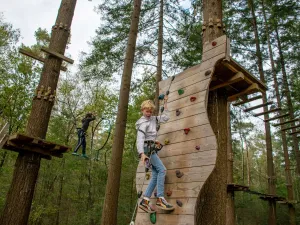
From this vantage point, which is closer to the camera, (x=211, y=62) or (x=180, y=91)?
(x=211, y=62)

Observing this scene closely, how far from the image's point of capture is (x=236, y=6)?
13.4 m

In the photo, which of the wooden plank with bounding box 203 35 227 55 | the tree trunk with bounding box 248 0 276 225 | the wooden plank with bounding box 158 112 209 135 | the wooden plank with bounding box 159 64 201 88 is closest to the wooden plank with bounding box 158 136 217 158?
the wooden plank with bounding box 158 112 209 135

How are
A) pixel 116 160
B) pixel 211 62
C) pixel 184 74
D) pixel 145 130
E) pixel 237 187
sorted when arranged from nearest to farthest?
pixel 145 130 < pixel 211 62 < pixel 184 74 < pixel 116 160 < pixel 237 187

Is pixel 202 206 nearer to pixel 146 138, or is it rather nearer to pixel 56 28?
pixel 146 138

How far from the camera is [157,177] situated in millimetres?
3572

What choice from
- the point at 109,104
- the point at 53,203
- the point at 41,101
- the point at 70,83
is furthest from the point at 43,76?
the point at 53,203

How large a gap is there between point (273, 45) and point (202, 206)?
527 inches

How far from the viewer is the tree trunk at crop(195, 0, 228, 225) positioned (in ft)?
12.3

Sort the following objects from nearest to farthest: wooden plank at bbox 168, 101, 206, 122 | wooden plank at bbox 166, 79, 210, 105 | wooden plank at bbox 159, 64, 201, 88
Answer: wooden plank at bbox 168, 101, 206, 122
wooden plank at bbox 166, 79, 210, 105
wooden plank at bbox 159, 64, 201, 88

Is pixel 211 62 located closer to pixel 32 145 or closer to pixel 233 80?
pixel 233 80

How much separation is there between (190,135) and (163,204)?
99 centimetres

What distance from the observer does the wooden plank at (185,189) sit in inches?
127

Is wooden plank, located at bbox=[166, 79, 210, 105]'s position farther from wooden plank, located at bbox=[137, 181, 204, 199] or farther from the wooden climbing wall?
wooden plank, located at bbox=[137, 181, 204, 199]

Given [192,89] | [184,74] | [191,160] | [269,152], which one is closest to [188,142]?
[191,160]
